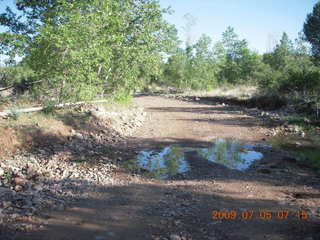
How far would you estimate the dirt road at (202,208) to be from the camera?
3.36 metres

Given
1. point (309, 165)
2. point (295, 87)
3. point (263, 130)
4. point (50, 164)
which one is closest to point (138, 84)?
point (263, 130)

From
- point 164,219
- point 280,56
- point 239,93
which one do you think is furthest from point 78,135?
point 280,56

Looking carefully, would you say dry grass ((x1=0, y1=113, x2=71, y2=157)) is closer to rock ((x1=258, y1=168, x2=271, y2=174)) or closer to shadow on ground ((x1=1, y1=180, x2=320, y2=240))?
shadow on ground ((x1=1, y1=180, x2=320, y2=240))

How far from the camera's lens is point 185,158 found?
687 centimetres

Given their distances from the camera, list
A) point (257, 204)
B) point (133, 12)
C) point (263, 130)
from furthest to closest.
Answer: point (133, 12) < point (263, 130) < point (257, 204)

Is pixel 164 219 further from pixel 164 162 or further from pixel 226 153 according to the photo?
pixel 226 153

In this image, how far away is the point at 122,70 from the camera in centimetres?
1120

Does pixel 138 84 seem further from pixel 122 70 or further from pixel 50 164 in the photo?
pixel 50 164

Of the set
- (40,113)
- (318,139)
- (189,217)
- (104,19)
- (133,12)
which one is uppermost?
(133,12)

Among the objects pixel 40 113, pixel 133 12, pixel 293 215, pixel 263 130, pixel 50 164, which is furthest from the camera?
pixel 133 12

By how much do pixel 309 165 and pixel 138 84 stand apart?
26.0 feet

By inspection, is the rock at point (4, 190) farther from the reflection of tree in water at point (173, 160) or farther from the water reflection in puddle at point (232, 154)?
the water reflection in puddle at point (232, 154)
